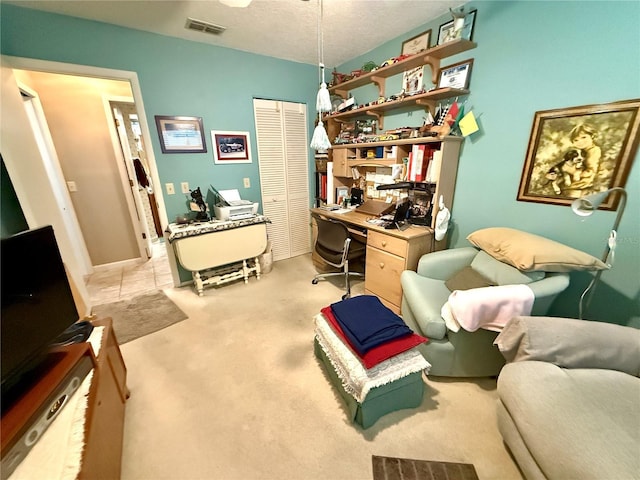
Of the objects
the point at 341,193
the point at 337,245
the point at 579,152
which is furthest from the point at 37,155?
the point at 579,152

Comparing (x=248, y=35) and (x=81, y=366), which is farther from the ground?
(x=248, y=35)

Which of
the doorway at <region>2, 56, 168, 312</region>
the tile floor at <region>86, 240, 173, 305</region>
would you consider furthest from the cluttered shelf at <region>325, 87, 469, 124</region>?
the tile floor at <region>86, 240, 173, 305</region>

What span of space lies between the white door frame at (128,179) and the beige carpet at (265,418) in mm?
2179

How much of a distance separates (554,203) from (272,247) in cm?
296

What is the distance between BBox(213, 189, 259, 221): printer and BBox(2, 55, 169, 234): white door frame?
0.59m

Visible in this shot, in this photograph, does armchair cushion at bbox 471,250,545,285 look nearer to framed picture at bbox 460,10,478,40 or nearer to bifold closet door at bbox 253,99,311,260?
framed picture at bbox 460,10,478,40

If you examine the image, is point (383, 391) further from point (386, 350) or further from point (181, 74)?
point (181, 74)

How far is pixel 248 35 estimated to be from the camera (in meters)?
2.40

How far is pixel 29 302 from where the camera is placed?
2.80 feet

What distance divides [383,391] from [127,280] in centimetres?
338

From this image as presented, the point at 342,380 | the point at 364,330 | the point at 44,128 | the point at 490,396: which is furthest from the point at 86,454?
the point at 44,128

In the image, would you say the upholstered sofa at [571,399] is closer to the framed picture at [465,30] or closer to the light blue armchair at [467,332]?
the light blue armchair at [467,332]

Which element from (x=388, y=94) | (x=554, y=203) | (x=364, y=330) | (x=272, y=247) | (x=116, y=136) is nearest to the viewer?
(x=364, y=330)

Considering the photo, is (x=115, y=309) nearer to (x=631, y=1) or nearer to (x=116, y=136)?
(x=116, y=136)
